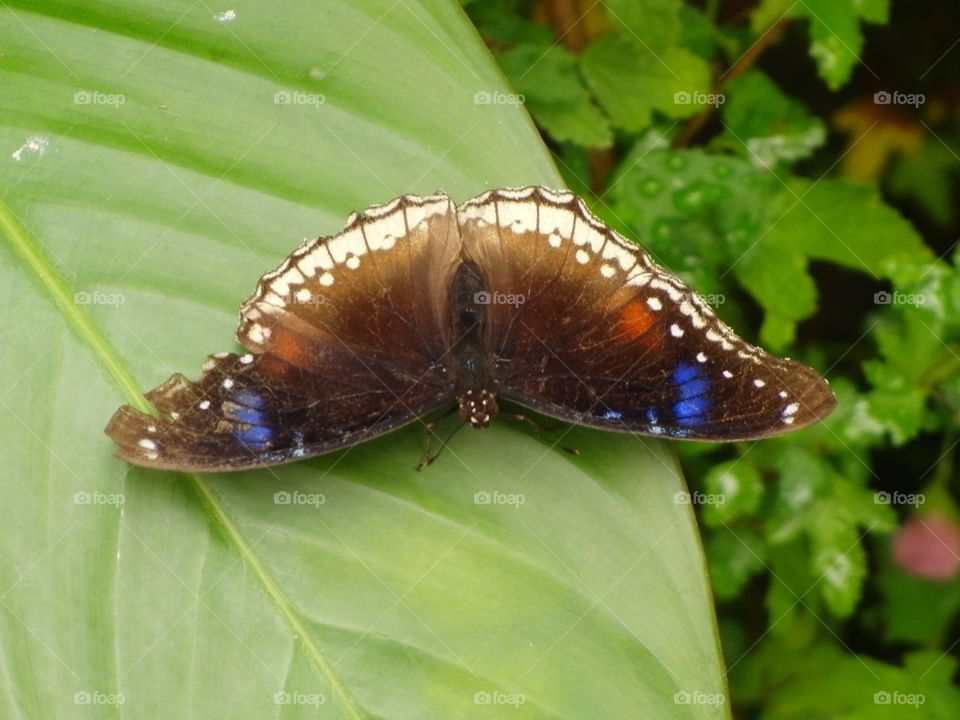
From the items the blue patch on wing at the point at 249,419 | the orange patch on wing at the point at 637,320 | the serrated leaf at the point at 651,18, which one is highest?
the serrated leaf at the point at 651,18

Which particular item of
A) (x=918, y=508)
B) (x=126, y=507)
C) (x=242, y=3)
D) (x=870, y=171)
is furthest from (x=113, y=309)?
(x=870, y=171)

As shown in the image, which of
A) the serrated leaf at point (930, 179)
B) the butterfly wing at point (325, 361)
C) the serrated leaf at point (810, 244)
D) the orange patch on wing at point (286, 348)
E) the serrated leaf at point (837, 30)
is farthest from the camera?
the serrated leaf at point (930, 179)

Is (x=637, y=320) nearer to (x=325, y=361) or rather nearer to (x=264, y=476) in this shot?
(x=325, y=361)

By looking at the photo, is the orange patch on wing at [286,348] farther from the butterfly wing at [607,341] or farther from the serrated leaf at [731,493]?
the serrated leaf at [731,493]

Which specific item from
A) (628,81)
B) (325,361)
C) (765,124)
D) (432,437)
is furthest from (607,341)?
(765,124)

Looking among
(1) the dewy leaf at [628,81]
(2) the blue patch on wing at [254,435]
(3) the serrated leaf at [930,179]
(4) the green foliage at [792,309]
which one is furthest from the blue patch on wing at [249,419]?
(3) the serrated leaf at [930,179]

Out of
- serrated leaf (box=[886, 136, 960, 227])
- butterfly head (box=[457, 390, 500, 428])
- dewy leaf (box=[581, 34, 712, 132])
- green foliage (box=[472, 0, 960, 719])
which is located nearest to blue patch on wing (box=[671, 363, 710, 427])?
butterfly head (box=[457, 390, 500, 428])

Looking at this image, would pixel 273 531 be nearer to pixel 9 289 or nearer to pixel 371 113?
pixel 9 289

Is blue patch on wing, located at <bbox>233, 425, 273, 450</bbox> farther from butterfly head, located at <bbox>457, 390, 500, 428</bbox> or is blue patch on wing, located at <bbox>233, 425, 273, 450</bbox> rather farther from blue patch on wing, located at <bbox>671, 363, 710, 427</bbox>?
blue patch on wing, located at <bbox>671, 363, 710, 427</bbox>
